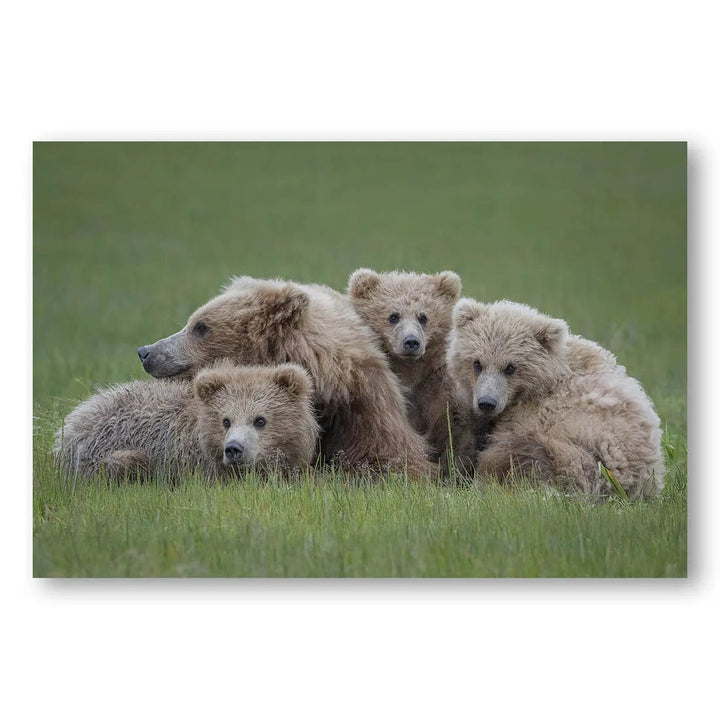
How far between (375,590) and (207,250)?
3.17 meters

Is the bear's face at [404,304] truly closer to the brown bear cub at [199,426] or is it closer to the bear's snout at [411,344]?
the bear's snout at [411,344]

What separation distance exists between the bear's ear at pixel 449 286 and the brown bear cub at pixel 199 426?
1.27m

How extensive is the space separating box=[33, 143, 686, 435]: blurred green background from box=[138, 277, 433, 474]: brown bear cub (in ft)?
2.91

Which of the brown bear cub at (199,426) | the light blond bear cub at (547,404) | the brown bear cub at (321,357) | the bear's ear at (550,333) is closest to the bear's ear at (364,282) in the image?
the brown bear cub at (321,357)

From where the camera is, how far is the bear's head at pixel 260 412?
22.6 ft

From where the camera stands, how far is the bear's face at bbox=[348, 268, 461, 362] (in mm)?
7750

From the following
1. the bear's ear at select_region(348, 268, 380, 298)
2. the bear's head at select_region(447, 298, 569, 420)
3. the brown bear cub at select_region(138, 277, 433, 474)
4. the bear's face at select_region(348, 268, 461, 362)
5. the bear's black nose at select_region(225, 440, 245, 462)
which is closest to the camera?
the bear's black nose at select_region(225, 440, 245, 462)

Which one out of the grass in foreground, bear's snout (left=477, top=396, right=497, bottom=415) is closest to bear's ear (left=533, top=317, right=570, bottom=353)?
bear's snout (left=477, top=396, right=497, bottom=415)

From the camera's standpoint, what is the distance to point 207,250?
9203mm

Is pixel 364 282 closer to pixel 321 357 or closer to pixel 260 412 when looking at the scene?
pixel 321 357

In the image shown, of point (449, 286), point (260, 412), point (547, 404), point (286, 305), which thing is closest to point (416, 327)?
point (449, 286)

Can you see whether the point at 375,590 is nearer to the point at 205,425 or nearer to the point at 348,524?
the point at 348,524

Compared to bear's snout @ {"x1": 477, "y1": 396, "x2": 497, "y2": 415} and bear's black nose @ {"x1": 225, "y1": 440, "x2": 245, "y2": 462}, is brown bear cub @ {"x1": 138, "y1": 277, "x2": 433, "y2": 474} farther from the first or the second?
bear's black nose @ {"x1": 225, "y1": 440, "x2": 245, "y2": 462}
